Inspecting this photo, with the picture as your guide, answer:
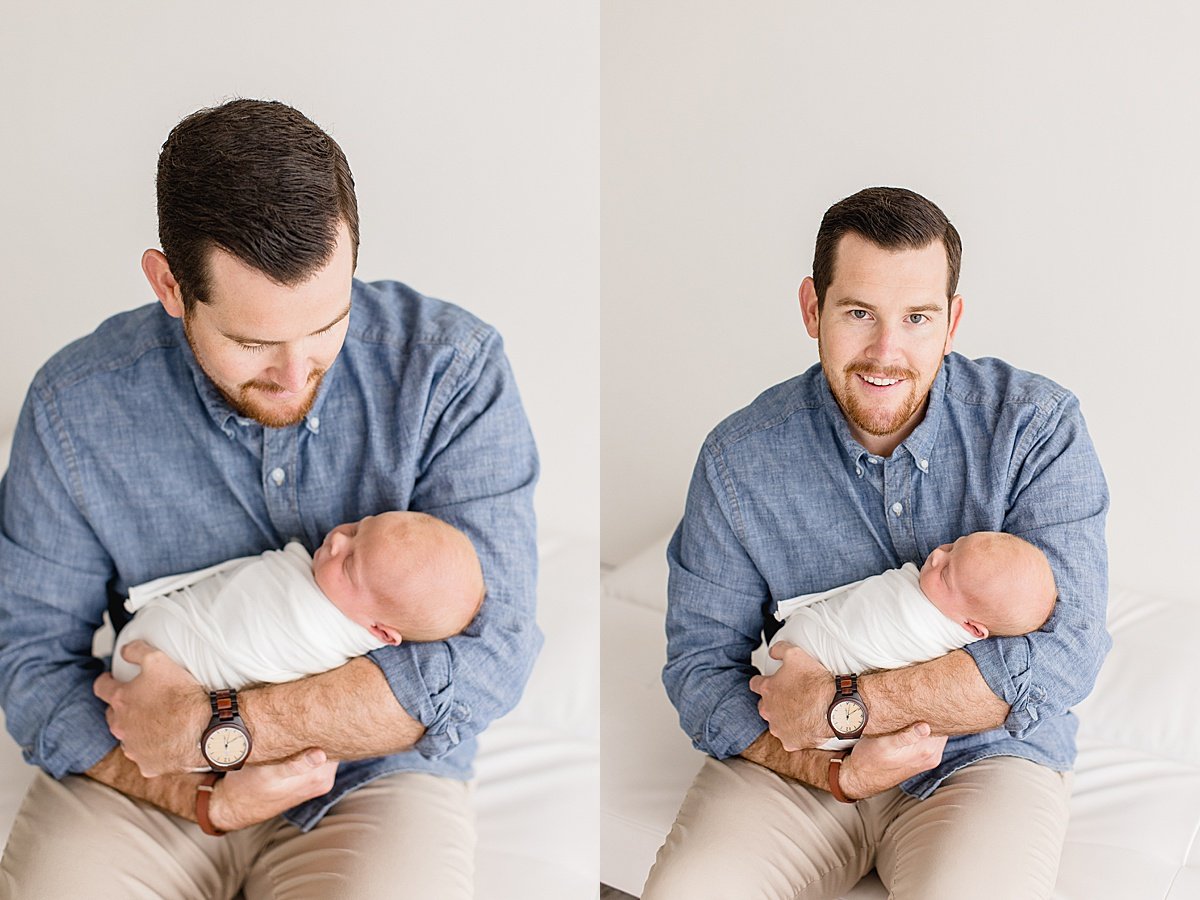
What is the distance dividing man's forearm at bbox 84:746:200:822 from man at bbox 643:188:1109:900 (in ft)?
1.68

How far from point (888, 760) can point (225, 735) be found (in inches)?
27.3

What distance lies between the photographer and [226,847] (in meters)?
1.19

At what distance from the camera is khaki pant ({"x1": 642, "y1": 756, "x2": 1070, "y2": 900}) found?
109 centimetres

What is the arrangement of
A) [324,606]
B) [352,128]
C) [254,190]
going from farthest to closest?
[352,128] → [324,606] → [254,190]

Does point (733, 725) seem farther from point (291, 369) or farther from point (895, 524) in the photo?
point (291, 369)

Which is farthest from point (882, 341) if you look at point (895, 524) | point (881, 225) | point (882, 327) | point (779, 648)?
point (779, 648)

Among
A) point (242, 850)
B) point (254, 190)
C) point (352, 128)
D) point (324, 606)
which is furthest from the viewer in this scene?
point (352, 128)

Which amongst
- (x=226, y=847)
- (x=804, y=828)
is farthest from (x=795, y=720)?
(x=226, y=847)

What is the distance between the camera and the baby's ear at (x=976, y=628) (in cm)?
111

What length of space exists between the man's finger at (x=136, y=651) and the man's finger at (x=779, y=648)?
67cm

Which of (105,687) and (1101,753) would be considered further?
(1101,753)

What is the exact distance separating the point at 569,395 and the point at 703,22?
61 centimetres

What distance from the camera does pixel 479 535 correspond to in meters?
1.18

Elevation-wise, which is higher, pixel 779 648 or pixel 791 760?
pixel 779 648
